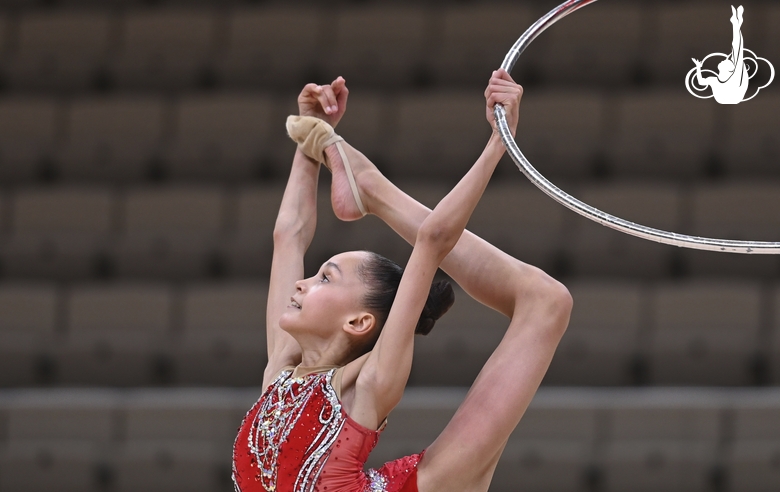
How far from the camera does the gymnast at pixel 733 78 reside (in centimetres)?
187

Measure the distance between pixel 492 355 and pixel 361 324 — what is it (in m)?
0.23

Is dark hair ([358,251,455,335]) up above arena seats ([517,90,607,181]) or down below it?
below

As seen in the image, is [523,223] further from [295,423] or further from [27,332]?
[295,423]

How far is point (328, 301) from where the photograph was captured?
1.80m

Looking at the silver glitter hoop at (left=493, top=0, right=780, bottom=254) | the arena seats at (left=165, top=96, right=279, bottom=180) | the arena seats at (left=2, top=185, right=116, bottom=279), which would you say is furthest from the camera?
the arena seats at (left=165, top=96, right=279, bottom=180)

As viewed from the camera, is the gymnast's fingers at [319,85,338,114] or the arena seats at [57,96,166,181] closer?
the gymnast's fingers at [319,85,338,114]

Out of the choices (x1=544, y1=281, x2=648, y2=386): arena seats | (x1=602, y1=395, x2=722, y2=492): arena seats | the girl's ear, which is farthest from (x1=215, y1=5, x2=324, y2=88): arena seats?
the girl's ear

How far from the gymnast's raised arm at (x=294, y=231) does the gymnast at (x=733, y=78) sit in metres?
0.71

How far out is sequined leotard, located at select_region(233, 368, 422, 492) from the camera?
1727 millimetres

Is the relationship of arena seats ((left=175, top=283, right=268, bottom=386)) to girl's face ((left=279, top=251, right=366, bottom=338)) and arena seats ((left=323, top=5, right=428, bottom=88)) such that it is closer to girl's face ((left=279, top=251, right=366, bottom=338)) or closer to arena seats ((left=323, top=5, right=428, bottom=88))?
arena seats ((left=323, top=5, right=428, bottom=88))

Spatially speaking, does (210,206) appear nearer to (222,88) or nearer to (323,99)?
(222,88)

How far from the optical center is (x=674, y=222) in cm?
418

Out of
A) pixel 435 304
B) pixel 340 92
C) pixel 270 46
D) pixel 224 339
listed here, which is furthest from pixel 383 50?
pixel 435 304

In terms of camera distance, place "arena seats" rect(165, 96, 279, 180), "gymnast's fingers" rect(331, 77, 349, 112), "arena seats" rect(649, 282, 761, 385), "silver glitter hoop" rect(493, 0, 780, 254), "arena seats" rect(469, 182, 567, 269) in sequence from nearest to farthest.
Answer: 1. "silver glitter hoop" rect(493, 0, 780, 254)
2. "gymnast's fingers" rect(331, 77, 349, 112)
3. "arena seats" rect(649, 282, 761, 385)
4. "arena seats" rect(469, 182, 567, 269)
5. "arena seats" rect(165, 96, 279, 180)
